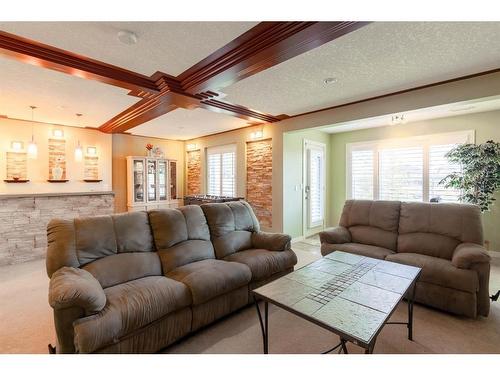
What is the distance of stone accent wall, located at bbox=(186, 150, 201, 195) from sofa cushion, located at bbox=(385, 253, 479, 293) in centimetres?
541

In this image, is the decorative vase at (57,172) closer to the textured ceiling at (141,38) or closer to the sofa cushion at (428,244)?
the textured ceiling at (141,38)

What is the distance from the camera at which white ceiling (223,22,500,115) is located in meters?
2.01

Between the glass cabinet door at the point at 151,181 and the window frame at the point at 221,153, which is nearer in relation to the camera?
the window frame at the point at 221,153

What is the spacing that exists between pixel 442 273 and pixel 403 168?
319cm

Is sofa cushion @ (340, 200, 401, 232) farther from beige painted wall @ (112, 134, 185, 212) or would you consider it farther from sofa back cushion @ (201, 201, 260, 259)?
beige painted wall @ (112, 134, 185, 212)

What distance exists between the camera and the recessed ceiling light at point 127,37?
200cm

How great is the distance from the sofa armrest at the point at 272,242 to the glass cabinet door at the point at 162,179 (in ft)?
14.3

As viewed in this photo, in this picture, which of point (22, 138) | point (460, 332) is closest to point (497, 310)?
point (460, 332)

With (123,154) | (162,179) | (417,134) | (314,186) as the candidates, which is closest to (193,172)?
(162,179)

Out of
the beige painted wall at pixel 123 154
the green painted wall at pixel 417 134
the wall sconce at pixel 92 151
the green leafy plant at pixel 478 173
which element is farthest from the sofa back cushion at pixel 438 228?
the wall sconce at pixel 92 151

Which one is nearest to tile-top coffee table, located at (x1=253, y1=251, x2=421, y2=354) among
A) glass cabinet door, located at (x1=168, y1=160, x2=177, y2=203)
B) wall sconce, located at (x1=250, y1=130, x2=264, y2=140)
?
wall sconce, located at (x1=250, y1=130, x2=264, y2=140)

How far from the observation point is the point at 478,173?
3.75 metres

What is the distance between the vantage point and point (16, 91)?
3.28 metres

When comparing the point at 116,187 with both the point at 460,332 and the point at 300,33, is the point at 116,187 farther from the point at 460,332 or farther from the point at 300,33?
the point at 460,332
